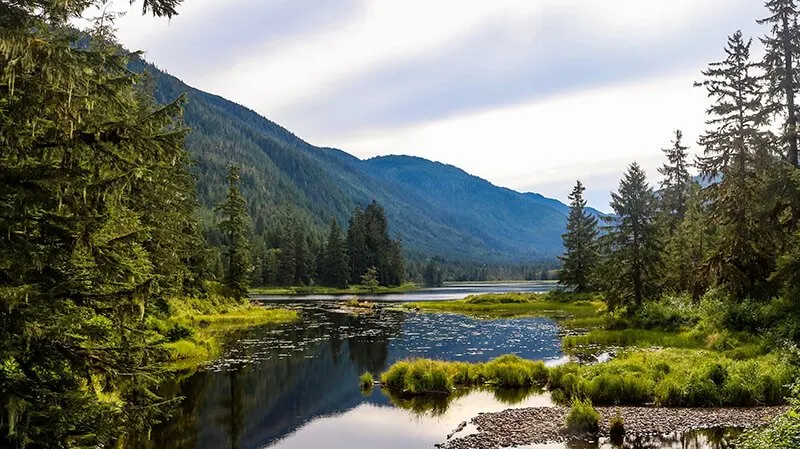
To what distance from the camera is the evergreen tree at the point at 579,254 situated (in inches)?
3078

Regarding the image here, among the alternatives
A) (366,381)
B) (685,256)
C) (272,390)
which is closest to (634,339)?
(685,256)

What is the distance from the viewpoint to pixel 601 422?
1970 cm

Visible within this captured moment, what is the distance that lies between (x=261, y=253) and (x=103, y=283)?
5276 inches

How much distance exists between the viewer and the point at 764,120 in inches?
1469

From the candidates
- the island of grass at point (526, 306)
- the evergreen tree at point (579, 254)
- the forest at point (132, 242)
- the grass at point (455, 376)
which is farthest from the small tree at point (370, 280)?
the grass at point (455, 376)

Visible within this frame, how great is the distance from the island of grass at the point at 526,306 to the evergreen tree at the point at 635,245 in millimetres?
18506

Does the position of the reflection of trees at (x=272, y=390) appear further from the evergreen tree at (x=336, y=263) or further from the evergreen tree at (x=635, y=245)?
the evergreen tree at (x=336, y=263)

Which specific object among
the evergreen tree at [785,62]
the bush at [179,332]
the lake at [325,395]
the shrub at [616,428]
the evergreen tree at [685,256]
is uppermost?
the evergreen tree at [785,62]

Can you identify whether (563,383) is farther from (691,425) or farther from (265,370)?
(265,370)

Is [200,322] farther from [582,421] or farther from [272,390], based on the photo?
[582,421]

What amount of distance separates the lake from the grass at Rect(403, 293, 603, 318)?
17638 mm

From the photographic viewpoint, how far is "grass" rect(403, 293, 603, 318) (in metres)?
67.9

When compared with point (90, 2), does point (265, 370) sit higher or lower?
lower

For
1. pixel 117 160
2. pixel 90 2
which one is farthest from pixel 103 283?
pixel 90 2
